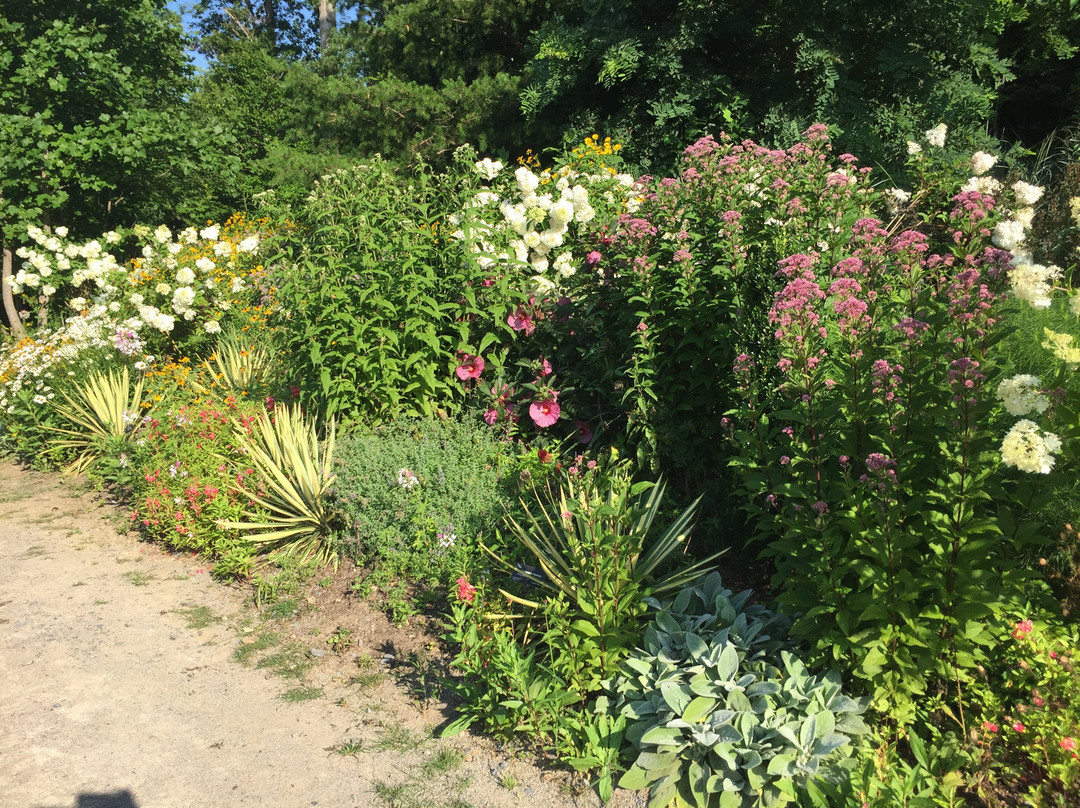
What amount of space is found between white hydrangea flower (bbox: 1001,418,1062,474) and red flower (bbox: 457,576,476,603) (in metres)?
2.04

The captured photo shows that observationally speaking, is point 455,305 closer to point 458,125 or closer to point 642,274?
point 642,274

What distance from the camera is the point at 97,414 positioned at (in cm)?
619

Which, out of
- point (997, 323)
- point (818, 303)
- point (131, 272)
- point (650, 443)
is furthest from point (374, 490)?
point (131, 272)

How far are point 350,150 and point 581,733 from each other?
1148 cm

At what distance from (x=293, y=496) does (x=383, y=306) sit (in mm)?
1211

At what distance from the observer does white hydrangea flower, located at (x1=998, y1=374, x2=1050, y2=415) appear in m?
2.27

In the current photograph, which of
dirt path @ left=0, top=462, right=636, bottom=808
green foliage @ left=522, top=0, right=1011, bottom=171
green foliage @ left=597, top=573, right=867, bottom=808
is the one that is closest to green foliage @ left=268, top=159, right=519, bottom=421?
dirt path @ left=0, top=462, right=636, bottom=808

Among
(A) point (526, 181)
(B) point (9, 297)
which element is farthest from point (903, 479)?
(B) point (9, 297)

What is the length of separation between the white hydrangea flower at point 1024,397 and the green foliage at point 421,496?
2.29 metres

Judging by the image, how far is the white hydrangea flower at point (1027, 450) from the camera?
2.16 metres

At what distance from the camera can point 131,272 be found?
8.27 metres

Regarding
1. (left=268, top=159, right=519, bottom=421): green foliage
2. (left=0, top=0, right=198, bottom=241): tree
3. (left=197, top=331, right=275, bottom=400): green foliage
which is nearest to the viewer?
(left=268, top=159, right=519, bottom=421): green foliage

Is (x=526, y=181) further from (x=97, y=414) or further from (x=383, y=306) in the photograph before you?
(x=97, y=414)

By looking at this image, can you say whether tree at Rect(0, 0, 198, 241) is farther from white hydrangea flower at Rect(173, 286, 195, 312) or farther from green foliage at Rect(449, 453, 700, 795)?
green foliage at Rect(449, 453, 700, 795)
